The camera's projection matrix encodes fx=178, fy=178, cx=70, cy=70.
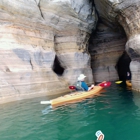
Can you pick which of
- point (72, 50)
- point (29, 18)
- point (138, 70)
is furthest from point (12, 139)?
point (72, 50)

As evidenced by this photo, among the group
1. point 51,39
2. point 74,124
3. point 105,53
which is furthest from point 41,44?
point 74,124

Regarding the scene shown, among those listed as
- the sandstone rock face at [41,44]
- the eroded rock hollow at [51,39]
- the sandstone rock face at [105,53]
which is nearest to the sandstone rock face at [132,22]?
the eroded rock hollow at [51,39]

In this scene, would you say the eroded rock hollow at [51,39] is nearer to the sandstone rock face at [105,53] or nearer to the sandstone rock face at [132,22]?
the sandstone rock face at [132,22]

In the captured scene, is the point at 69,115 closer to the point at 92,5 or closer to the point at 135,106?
the point at 135,106

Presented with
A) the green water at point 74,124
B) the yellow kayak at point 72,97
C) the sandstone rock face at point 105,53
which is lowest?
the green water at point 74,124

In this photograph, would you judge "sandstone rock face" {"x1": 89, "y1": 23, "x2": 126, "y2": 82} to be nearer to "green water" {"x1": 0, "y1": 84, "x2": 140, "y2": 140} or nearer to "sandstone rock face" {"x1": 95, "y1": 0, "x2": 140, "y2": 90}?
"sandstone rock face" {"x1": 95, "y1": 0, "x2": 140, "y2": 90}

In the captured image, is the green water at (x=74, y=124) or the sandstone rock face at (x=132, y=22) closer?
the green water at (x=74, y=124)

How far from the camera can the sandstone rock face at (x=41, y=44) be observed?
9.54 m

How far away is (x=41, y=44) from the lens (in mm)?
11211

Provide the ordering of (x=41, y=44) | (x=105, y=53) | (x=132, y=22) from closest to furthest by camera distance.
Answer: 1. (x=132, y=22)
2. (x=41, y=44)
3. (x=105, y=53)

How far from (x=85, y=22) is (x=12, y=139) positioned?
1047 cm

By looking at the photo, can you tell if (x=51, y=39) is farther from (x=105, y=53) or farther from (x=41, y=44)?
(x=105, y=53)

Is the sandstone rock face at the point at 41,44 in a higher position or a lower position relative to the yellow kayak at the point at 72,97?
higher

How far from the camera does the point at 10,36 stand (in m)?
9.77
